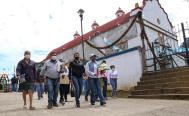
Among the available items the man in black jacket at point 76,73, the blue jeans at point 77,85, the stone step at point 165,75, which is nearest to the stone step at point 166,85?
the stone step at point 165,75

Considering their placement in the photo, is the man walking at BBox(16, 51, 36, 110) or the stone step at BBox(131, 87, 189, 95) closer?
the man walking at BBox(16, 51, 36, 110)

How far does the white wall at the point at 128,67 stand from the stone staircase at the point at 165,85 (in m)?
1.43

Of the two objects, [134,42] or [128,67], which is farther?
[134,42]

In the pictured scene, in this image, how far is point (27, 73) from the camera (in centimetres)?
1045

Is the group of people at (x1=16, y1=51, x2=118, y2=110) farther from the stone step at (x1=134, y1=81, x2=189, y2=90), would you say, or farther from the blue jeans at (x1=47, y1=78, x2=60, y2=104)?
the stone step at (x1=134, y1=81, x2=189, y2=90)

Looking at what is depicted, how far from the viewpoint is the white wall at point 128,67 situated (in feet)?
59.5

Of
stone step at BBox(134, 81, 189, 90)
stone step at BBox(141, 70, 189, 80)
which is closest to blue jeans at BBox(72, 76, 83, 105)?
stone step at BBox(134, 81, 189, 90)

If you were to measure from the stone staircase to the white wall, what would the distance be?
1.43 m

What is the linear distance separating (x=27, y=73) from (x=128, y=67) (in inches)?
370

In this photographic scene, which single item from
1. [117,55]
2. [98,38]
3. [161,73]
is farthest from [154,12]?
[161,73]

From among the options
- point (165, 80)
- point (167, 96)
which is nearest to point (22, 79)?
point (167, 96)

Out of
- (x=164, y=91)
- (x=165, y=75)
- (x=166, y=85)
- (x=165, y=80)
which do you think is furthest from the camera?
(x=165, y=75)

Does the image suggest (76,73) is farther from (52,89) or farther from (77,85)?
(52,89)

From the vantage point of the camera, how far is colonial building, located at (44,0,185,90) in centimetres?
1845
